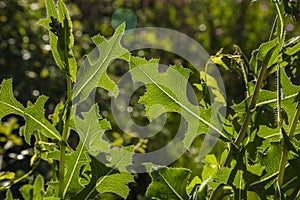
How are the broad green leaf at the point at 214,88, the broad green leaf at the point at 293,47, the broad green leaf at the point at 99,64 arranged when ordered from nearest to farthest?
the broad green leaf at the point at 99,64
the broad green leaf at the point at 293,47
the broad green leaf at the point at 214,88

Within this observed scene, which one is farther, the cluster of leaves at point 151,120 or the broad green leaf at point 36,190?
the broad green leaf at point 36,190

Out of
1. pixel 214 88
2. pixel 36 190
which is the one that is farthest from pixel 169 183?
pixel 36 190

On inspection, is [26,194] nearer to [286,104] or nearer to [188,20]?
[286,104]

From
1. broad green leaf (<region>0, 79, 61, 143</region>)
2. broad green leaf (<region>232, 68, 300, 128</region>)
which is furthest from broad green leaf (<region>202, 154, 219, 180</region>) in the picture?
broad green leaf (<region>0, 79, 61, 143</region>)

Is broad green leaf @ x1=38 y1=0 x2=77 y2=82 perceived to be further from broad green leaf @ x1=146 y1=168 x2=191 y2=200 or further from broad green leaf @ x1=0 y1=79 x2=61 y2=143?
broad green leaf @ x1=146 y1=168 x2=191 y2=200

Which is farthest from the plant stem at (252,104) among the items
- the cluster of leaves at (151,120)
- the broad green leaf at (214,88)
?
the broad green leaf at (214,88)

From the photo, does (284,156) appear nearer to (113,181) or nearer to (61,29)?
(113,181)

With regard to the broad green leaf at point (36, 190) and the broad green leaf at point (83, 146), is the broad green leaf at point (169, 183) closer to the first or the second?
the broad green leaf at point (83, 146)

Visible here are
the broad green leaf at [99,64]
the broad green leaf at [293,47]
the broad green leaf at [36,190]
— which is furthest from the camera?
the broad green leaf at [36,190]
